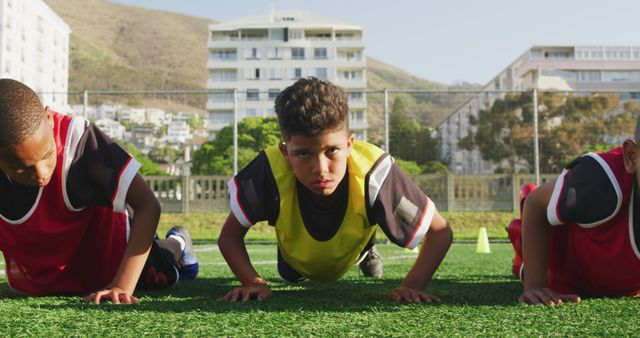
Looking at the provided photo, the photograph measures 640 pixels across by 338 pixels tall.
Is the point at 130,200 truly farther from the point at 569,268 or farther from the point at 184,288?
the point at 569,268

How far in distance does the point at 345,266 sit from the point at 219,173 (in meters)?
12.3

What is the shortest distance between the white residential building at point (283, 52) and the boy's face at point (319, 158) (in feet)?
200

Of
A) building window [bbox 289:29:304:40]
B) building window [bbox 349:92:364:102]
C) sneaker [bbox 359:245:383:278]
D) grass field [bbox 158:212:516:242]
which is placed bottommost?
grass field [bbox 158:212:516:242]

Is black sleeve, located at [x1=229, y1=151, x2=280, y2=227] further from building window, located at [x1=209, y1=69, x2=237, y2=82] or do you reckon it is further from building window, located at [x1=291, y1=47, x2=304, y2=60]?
building window, located at [x1=291, y1=47, x2=304, y2=60]

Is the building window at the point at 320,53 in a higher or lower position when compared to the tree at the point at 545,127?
higher

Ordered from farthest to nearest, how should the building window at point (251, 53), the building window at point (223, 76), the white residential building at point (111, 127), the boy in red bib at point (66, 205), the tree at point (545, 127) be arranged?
1. the building window at point (251, 53)
2. the building window at point (223, 76)
3. the white residential building at point (111, 127)
4. the tree at point (545, 127)
5. the boy in red bib at point (66, 205)

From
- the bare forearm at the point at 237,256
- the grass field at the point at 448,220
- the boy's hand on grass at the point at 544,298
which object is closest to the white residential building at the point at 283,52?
the grass field at the point at 448,220

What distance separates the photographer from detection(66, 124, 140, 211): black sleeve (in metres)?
2.78

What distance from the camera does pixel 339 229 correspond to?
9.61 feet

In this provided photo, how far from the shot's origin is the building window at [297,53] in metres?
73.4

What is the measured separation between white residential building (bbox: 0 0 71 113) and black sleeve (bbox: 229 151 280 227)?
136 feet

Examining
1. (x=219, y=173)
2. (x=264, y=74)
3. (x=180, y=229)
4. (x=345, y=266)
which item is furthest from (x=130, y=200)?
(x=264, y=74)

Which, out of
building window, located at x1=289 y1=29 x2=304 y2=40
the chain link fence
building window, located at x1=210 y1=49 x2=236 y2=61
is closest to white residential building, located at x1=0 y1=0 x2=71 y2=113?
building window, located at x1=210 y1=49 x2=236 y2=61

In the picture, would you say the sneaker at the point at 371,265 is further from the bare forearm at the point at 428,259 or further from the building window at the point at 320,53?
the building window at the point at 320,53
